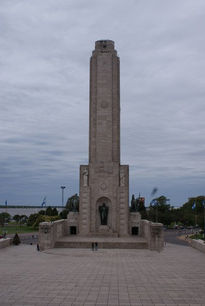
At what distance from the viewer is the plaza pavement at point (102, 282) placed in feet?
41.5

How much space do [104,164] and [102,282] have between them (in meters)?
25.3

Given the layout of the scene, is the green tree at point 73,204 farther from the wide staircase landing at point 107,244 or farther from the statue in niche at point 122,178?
the wide staircase landing at point 107,244

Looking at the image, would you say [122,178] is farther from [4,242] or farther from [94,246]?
[4,242]

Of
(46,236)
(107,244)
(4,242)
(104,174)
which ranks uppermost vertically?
(104,174)

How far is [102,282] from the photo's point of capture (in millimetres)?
15734

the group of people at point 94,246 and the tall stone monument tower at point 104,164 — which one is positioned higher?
the tall stone monument tower at point 104,164

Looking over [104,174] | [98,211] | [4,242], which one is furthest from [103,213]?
[4,242]

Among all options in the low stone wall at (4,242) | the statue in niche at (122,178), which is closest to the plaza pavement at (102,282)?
the low stone wall at (4,242)

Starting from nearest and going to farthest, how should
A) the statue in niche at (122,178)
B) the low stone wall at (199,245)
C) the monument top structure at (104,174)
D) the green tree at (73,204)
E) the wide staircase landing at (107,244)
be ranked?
the low stone wall at (199,245), the wide staircase landing at (107,244), the monument top structure at (104,174), the statue in niche at (122,178), the green tree at (73,204)

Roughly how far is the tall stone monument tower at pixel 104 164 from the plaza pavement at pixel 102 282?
15457 millimetres

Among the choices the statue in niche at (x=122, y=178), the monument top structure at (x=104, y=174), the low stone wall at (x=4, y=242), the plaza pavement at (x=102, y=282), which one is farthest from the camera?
the statue in niche at (x=122, y=178)

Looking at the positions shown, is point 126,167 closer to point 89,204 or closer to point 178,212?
point 89,204

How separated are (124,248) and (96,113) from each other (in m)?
17.0

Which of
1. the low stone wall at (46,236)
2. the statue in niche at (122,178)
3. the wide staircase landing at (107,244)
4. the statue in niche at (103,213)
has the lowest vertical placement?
the wide staircase landing at (107,244)
